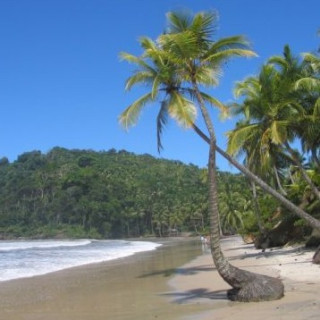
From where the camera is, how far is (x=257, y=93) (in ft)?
68.7

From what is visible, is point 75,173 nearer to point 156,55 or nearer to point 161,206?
point 161,206

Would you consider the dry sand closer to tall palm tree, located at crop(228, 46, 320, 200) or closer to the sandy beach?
the sandy beach

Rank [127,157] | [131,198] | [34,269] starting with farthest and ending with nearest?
[127,157] → [131,198] → [34,269]

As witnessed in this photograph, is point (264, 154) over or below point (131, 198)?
below

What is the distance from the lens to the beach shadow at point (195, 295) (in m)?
12.0

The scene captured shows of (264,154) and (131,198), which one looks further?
(131,198)

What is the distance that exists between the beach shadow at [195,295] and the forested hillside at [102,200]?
95.2 metres

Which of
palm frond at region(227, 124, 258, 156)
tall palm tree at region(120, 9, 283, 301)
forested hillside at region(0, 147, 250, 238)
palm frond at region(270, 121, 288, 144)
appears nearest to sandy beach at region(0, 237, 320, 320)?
tall palm tree at region(120, 9, 283, 301)

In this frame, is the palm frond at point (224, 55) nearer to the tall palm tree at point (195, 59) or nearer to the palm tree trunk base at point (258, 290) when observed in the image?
the tall palm tree at point (195, 59)

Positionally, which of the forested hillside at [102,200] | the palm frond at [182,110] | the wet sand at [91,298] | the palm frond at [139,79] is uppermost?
the forested hillside at [102,200]

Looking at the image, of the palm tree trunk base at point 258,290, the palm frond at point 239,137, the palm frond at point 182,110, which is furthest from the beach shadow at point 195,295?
the palm frond at point 239,137

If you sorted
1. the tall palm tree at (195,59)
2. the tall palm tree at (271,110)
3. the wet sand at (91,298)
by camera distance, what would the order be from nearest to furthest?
the wet sand at (91,298) < the tall palm tree at (195,59) < the tall palm tree at (271,110)

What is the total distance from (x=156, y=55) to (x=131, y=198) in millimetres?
125234

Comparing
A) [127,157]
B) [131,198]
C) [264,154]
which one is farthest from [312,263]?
[127,157]
